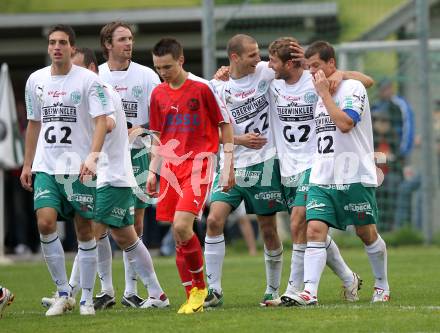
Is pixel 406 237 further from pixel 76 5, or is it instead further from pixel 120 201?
pixel 120 201

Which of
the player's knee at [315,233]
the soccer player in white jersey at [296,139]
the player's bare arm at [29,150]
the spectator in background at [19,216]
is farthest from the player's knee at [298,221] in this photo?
the spectator in background at [19,216]

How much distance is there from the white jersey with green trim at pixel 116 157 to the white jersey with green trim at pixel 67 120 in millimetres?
281

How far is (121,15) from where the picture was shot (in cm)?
2111

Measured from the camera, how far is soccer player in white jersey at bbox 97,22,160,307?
11.0 metres

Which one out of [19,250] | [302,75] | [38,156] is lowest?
[19,250]

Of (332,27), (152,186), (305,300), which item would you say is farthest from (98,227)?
(332,27)

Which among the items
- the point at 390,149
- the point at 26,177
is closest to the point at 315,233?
the point at 26,177

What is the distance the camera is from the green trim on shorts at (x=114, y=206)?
991 cm

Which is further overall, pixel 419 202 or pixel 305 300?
pixel 419 202

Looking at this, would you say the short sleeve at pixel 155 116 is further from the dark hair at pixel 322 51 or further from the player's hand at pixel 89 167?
the dark hair at pixel 322 51

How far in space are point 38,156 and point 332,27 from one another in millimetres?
12895

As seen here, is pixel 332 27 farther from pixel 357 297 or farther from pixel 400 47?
pixel 357 297

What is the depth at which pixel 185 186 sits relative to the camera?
377 inches

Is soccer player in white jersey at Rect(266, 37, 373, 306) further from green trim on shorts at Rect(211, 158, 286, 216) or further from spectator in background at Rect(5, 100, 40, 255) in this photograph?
spectator in background at Rect(5, 100, 40, 255)
